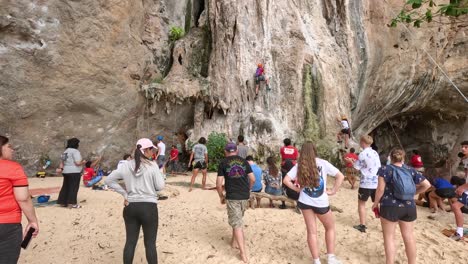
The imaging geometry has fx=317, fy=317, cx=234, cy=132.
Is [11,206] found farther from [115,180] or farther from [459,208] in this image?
[459,208]

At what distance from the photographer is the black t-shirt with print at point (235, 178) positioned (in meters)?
4.74

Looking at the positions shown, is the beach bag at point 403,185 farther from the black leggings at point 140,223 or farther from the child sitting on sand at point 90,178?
the child sitting on sand at point 90,178

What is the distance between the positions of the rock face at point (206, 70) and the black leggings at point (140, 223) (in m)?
8.82

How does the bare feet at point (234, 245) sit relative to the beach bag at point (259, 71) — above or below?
below

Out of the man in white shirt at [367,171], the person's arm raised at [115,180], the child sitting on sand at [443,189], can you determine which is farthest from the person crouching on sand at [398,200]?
→ the person's arm raised at [115,180]

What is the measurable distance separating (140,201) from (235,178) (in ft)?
4.91

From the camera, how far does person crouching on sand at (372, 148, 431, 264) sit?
4.15 m

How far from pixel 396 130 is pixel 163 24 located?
1643 centimetres

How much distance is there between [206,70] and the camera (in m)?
14.5

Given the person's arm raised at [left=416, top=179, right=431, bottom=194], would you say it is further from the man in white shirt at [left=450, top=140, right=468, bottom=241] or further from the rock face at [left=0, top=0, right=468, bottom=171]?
the rock face at [left=0, top=0, right=468, bottom=171]

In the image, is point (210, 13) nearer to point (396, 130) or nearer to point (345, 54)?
point (345, 54)

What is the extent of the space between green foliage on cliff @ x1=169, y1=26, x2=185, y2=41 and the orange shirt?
41.0ft

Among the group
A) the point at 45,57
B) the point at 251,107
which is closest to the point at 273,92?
the point at 251,107

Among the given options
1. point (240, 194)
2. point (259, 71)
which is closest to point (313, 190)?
point (240, 194)
